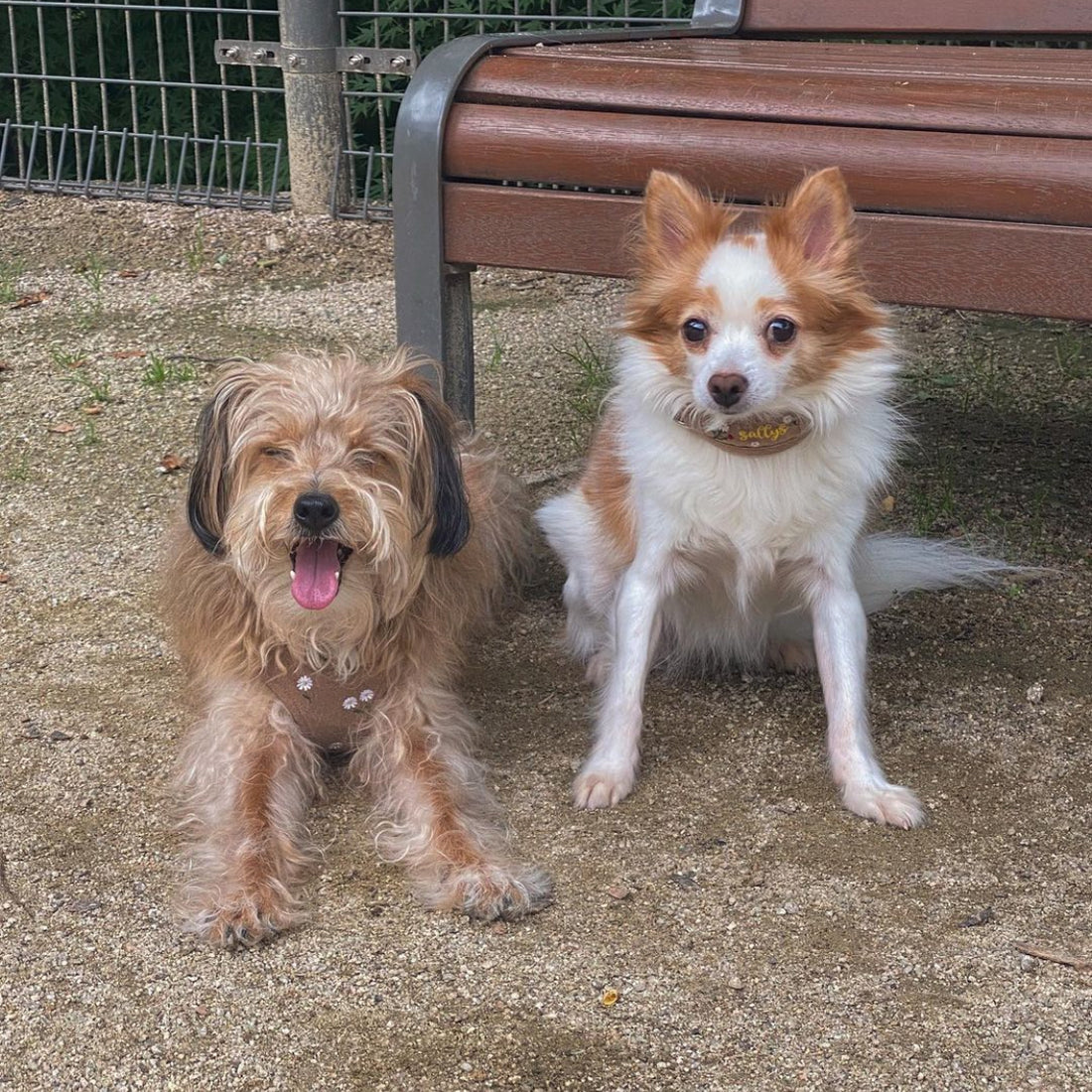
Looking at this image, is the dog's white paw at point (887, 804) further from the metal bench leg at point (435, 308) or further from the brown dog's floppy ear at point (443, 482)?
the metal bench leg at point (435, 308)

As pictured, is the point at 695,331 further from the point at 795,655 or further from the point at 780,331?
the point at 795,655

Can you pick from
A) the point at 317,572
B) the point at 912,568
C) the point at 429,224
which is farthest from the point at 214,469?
the point at 912,568

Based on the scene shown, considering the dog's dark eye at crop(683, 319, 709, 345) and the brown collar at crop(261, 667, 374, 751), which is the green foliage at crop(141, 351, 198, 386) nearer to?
the brown collar at crop(261, 667, 374, 751)

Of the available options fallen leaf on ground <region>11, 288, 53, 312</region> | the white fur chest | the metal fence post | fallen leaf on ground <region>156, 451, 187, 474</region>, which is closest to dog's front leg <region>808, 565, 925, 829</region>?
the white fur chest

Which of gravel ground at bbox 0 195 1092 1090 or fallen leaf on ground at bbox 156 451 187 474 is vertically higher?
gravel ground at bbox 0 195 1092 1090

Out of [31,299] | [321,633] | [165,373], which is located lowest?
[31,299]

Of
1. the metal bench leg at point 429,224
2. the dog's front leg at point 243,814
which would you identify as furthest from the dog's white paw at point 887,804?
the metal bench leg at point 429,224

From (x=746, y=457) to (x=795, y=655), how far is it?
0.79 metres

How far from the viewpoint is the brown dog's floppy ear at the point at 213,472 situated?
296cm

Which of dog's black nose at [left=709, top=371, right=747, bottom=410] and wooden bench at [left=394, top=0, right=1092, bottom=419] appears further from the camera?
wooden bench at [left=394, top=0, right=1092, bottom=419]

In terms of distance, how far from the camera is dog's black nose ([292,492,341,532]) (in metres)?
2.80

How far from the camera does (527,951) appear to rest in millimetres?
2652

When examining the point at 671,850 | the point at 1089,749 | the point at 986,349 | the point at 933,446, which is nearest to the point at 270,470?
the point at 671,850

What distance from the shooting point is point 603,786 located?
10.2 ft
